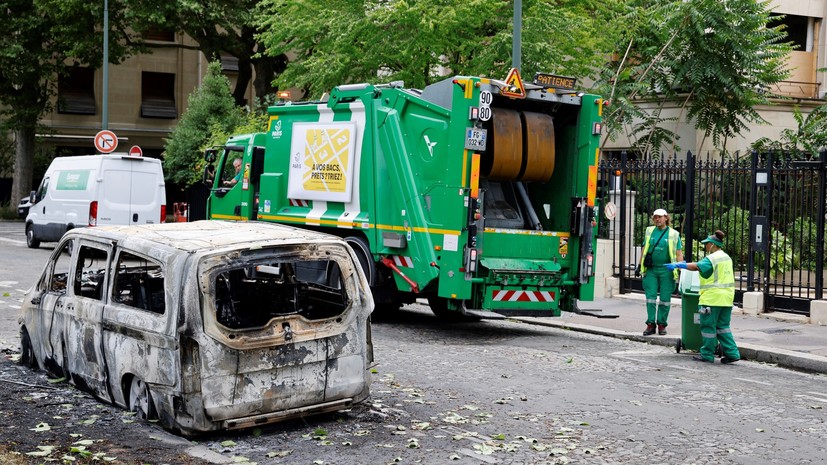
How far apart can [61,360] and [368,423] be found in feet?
9.43

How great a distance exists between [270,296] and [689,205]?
9888 millimetres

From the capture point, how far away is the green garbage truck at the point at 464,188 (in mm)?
12156

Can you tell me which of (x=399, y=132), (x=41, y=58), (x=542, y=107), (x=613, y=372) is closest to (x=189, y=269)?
(x=613, y=372)

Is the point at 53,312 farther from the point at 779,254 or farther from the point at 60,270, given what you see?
the point at 779,254

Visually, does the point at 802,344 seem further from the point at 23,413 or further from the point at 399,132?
→ the point at 23,413

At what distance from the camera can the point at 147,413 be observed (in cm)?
753

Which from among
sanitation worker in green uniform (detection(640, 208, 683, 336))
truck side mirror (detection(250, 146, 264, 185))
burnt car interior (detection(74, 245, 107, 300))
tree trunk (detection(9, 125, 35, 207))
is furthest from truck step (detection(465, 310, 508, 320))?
tree trunk (detection(9, 125, 35, 207))

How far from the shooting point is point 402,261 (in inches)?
508

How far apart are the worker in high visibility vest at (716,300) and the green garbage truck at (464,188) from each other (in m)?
1.98

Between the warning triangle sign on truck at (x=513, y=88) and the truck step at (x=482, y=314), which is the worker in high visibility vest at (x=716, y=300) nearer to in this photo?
the truck step at (x=482, y=314)

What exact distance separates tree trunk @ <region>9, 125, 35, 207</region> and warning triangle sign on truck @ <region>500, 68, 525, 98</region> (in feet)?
111

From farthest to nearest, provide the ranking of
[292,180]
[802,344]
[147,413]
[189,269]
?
[292,180] → [802,344] → [147,413] → [189,269]

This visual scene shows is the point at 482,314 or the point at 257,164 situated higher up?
the point at 257,164

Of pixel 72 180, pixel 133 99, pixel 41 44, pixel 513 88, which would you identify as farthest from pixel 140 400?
pixel 133 99
